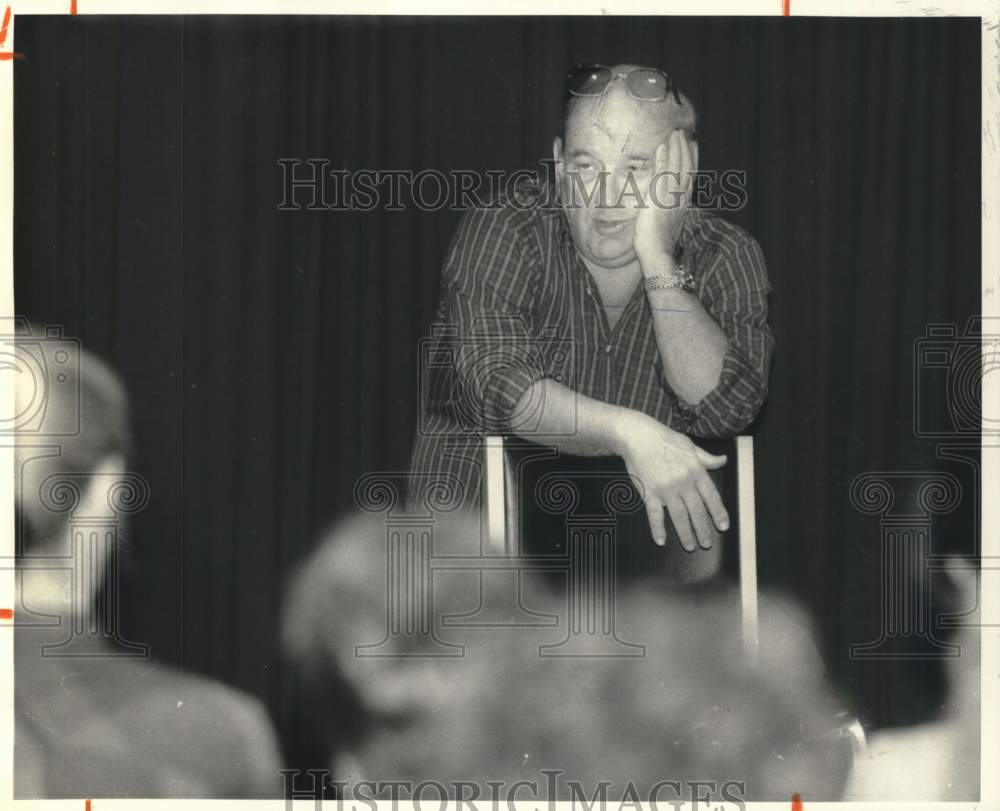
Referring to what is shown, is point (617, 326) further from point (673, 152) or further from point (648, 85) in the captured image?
point (648, 85)

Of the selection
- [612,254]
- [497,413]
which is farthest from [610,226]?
[497,413]

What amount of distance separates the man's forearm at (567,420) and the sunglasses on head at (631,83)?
753 millimetres

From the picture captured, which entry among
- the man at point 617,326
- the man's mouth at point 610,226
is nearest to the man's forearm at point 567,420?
the man at point 617,326

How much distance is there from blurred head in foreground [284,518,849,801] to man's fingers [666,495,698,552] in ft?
0.49

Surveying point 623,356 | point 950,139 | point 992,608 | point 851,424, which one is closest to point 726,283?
point 623,356

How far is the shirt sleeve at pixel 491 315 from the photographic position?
8.70ft

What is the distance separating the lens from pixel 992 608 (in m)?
2.69

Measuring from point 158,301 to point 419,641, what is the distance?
1107 mm

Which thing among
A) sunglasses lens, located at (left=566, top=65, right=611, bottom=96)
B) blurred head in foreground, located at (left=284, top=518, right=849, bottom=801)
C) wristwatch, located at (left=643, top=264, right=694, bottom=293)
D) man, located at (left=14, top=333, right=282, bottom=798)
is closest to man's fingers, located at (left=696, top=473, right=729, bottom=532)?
blurred head in foreground, located at (left=284, top=518, right=849, bottom=801)

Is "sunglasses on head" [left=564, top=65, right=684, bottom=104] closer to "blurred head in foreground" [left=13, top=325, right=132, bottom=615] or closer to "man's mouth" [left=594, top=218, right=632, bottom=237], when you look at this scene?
"man's mouth" [left=594, top=218, right=632, bottom=237]

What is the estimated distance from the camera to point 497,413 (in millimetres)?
2654

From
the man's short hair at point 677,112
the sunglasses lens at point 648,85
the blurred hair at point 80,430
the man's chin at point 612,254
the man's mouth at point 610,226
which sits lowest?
the blurred hair at point 80,430

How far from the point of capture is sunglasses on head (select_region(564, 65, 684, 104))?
265cm

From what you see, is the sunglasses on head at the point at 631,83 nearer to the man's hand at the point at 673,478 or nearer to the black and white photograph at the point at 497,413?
the black and white photograph at the point at 497,413
